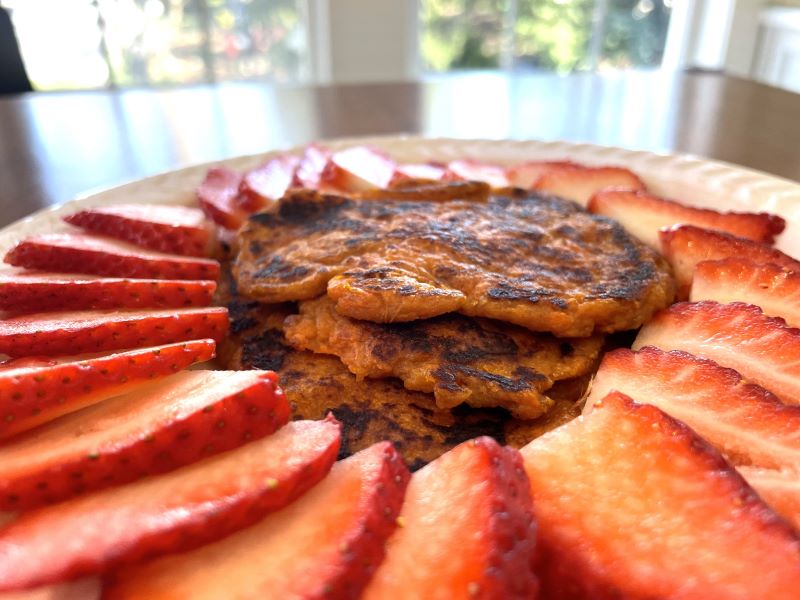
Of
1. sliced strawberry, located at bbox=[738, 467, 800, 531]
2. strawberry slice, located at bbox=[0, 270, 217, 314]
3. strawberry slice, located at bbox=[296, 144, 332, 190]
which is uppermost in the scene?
strawberry slice, located at bbox=[296, 144, 332, 190]

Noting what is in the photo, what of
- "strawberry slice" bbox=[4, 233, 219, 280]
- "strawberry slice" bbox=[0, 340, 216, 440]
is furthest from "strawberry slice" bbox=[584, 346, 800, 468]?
"strawberry slice" bbox=[4, 233, 219, 280]

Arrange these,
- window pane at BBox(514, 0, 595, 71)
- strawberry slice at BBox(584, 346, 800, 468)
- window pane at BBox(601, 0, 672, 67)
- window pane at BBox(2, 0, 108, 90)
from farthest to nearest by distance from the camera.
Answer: window pane at BBox(601, 0, 672, 67) < window pane at BBox(514, 0, 595, 71) < window pane at BBox(2, 0, 108, 90) < strawberry slice at BBox(584, 346, 800, 468)

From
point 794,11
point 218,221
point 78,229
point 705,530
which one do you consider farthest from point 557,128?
point 794,11

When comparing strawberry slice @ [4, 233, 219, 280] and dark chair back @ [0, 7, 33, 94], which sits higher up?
dark chair back @ [0, 7, 33, 94]

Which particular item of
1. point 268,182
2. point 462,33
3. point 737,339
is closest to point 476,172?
point 268,182

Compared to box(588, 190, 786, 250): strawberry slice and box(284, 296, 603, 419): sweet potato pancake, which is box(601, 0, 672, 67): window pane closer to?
box(588, 190, 786, 250): strawberry slice

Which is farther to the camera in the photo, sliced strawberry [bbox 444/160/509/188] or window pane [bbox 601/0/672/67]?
window pane [bbox 601/0/672/67]

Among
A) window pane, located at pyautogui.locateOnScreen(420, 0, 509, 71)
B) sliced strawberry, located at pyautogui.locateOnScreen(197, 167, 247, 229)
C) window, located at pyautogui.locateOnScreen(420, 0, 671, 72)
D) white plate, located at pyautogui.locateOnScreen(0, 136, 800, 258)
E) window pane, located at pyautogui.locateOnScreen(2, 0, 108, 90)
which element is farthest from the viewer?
window, located at pyautogui.locateOnScreen(420, 0, 671, 72)
